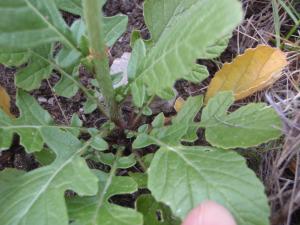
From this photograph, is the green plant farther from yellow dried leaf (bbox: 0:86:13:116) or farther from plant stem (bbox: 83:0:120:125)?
yellow dried leaf (bbox: 0:86:13:116)

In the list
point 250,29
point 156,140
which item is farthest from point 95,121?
point 250,29

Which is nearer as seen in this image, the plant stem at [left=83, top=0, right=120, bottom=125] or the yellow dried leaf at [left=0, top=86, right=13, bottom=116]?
the plant stem at [left=83, top=0, right=120, bottom=125]

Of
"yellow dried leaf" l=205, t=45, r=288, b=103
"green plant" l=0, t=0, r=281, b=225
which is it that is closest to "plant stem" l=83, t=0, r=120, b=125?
"green plant" l=0, t=0, r=281, b=225

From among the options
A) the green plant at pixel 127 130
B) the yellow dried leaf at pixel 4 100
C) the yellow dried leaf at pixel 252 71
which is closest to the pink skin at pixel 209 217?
the green plant at pixel 127 130

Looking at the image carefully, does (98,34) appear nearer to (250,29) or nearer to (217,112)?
(217,112)

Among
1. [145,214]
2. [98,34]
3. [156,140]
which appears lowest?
[145,214]

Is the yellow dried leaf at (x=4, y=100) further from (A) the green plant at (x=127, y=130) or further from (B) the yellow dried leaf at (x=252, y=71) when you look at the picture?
(B) the yellow dried leaf at (x=252, y=71)
